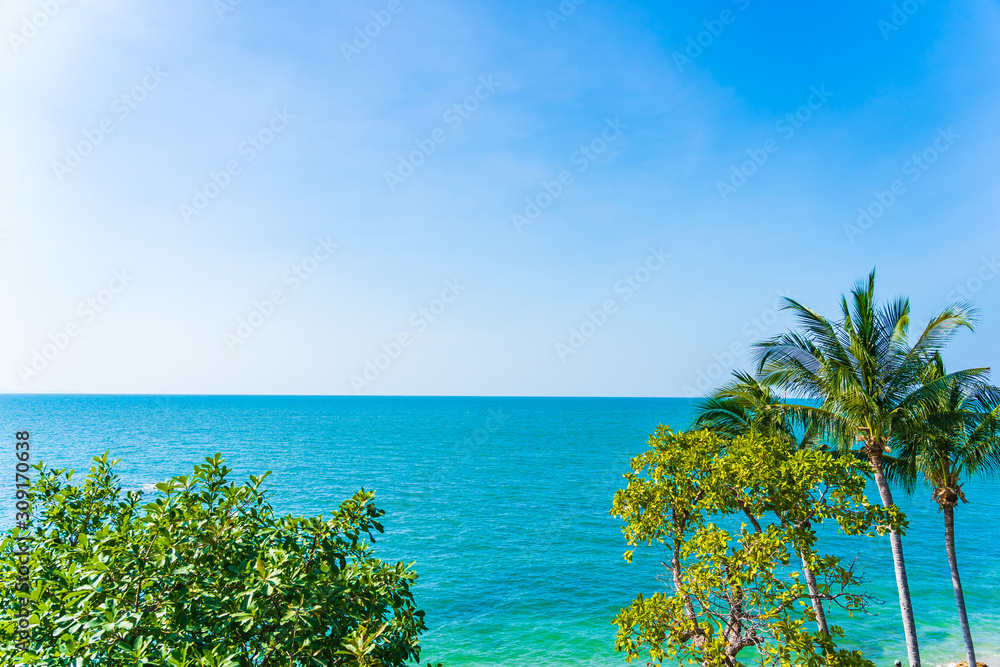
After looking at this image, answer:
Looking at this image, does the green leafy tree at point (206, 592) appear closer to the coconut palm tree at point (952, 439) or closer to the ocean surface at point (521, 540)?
the coconut palm tree at point (952, 439)

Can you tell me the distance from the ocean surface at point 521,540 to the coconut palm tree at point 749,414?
1142 cm

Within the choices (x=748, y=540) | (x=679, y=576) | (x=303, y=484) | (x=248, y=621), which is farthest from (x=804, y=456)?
(x=303, y=484)

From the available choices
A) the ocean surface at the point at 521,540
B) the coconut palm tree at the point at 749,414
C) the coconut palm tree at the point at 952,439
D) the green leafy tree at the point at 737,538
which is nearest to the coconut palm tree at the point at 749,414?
the coconut palm tree at the point at 749,414

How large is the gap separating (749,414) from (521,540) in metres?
24.3

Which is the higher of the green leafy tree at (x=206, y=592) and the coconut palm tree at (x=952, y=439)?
the coconut palm tree at (x=952, y=439)

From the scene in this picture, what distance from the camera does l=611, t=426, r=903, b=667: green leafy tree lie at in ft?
26.8

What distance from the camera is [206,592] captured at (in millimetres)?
5883

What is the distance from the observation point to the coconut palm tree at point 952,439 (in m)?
14.1

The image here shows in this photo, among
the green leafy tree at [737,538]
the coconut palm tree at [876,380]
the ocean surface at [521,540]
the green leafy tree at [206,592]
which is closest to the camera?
the green leafy tree at [206,592]

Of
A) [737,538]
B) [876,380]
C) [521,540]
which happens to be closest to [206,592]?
[737,538]

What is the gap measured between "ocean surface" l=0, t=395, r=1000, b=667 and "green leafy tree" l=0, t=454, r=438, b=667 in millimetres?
17837

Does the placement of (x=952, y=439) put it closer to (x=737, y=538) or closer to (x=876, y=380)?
(x=876, y=380)

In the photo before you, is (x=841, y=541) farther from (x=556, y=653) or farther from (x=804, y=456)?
(x=804, y=456)

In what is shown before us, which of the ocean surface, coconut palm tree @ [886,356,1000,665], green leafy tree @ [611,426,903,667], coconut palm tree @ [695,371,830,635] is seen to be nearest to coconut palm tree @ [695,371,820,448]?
coconut palm tree @ [695,371,830,635]
